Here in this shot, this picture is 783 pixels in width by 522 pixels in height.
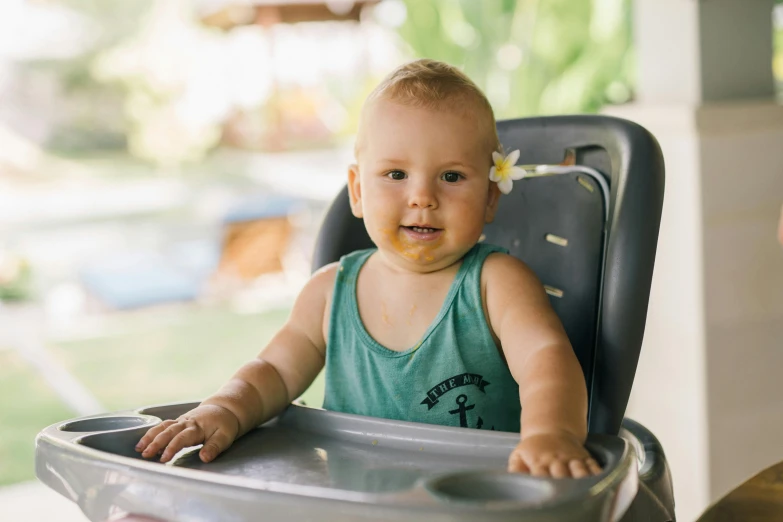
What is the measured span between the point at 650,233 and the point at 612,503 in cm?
39

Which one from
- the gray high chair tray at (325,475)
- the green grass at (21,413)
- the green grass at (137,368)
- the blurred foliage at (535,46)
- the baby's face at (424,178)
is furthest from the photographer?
the blurred foliage at (535,46)

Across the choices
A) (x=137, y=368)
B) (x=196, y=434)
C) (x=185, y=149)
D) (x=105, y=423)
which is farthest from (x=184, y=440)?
(x=185, y=149)

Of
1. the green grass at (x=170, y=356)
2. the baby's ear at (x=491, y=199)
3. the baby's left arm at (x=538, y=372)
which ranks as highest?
the baby's ear at (x=491, y=199)

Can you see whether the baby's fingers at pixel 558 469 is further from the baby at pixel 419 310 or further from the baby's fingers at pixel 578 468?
the baby at pixel 419 310

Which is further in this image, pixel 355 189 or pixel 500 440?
pixel 355 189

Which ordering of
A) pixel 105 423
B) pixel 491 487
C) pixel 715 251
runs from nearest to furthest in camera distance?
pixel 491 487 < pixel 105 423 < pixel 715 251

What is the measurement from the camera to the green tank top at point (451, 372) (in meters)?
1.06

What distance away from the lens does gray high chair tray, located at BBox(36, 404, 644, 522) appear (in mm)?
690

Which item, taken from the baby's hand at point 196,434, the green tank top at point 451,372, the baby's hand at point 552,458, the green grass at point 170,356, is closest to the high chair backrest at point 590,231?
the green tank top at point 451,372

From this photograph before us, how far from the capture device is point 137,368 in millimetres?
4965

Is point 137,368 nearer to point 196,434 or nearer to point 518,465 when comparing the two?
point 196,434

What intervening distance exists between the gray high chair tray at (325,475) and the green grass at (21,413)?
278cm

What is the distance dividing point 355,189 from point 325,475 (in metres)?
0.39

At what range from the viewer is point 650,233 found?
3.41 feet
